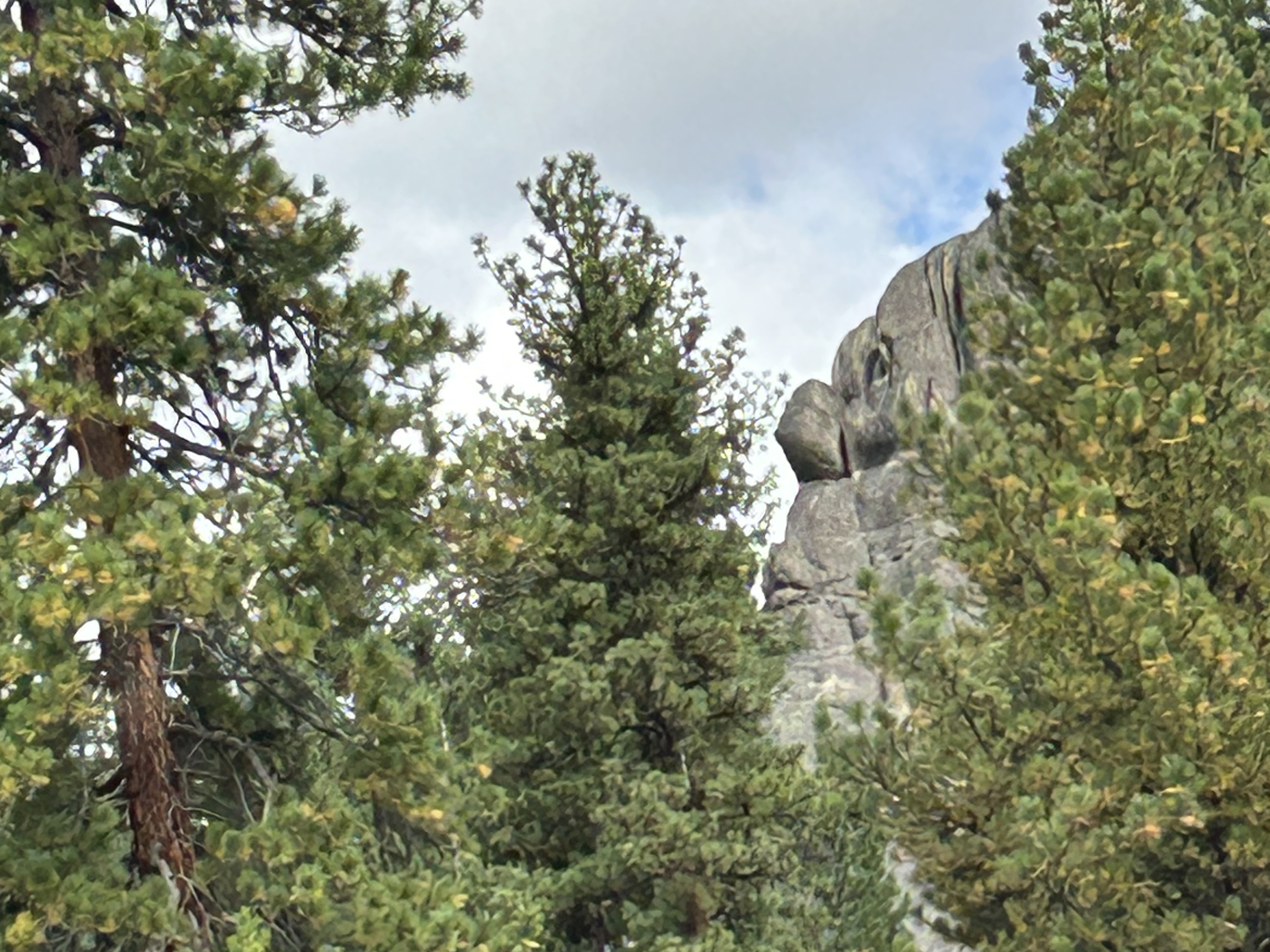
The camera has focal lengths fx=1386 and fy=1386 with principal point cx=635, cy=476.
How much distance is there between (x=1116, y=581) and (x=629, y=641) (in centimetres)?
649

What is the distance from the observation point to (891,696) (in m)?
30.6

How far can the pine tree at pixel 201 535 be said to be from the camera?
6906mm

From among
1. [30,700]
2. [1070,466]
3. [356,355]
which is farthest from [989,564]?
[30,700]

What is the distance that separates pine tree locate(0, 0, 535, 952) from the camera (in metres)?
6.91

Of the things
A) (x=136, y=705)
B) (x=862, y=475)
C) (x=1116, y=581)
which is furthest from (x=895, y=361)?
(x=136, y=705)

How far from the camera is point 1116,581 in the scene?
8.62 metres

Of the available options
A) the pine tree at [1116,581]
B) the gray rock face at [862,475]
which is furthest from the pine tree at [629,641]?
the gray rock face at [862,475]

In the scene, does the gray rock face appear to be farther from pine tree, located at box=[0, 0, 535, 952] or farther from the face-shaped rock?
pine tree, located at box=[0, 0, 535, 952]

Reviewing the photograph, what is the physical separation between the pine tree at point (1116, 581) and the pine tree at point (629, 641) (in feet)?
13.3

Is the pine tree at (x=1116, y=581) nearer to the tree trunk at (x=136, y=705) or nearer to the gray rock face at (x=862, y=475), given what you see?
the tree trunk at (x=136, y=705)

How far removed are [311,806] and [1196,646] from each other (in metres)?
5.37

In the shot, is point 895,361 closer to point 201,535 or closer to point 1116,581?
point 1116,581

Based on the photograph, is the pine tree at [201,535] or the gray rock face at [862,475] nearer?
the pine tree at [201,535]

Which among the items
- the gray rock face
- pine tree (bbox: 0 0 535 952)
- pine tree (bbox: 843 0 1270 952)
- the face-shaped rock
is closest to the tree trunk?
pine tree (bbox: 0 0 535 952)
